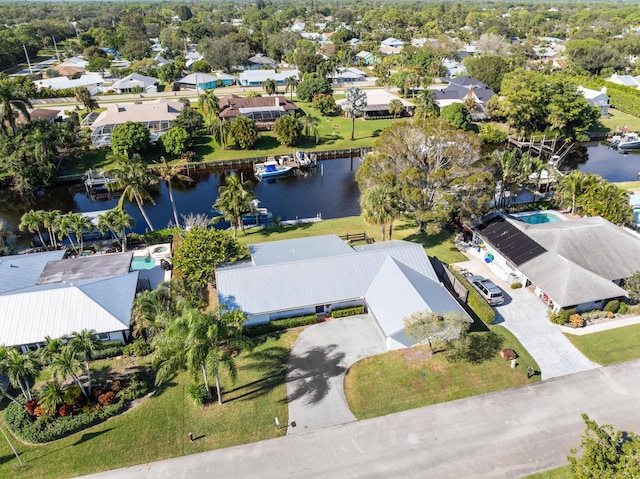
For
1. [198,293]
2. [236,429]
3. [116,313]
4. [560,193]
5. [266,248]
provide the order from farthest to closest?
1. [560,193]
2. [266,248]
3. [198,293]
4. [116,313]
5. [236,429]

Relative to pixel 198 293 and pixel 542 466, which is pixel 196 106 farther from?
pixel 542 466

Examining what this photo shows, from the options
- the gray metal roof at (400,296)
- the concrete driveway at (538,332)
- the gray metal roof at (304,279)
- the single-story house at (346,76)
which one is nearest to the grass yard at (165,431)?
the gray metal roof at (304,279)

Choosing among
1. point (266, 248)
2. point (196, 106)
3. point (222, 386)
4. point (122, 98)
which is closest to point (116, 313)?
point (222, 386)

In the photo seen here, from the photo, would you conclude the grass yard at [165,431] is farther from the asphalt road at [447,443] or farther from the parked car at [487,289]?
the parked car at [487,289]

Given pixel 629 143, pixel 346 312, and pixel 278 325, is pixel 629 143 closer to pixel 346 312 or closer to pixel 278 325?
pixel 346 312

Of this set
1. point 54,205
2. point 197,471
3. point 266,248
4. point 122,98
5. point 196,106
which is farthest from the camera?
point 122,98
